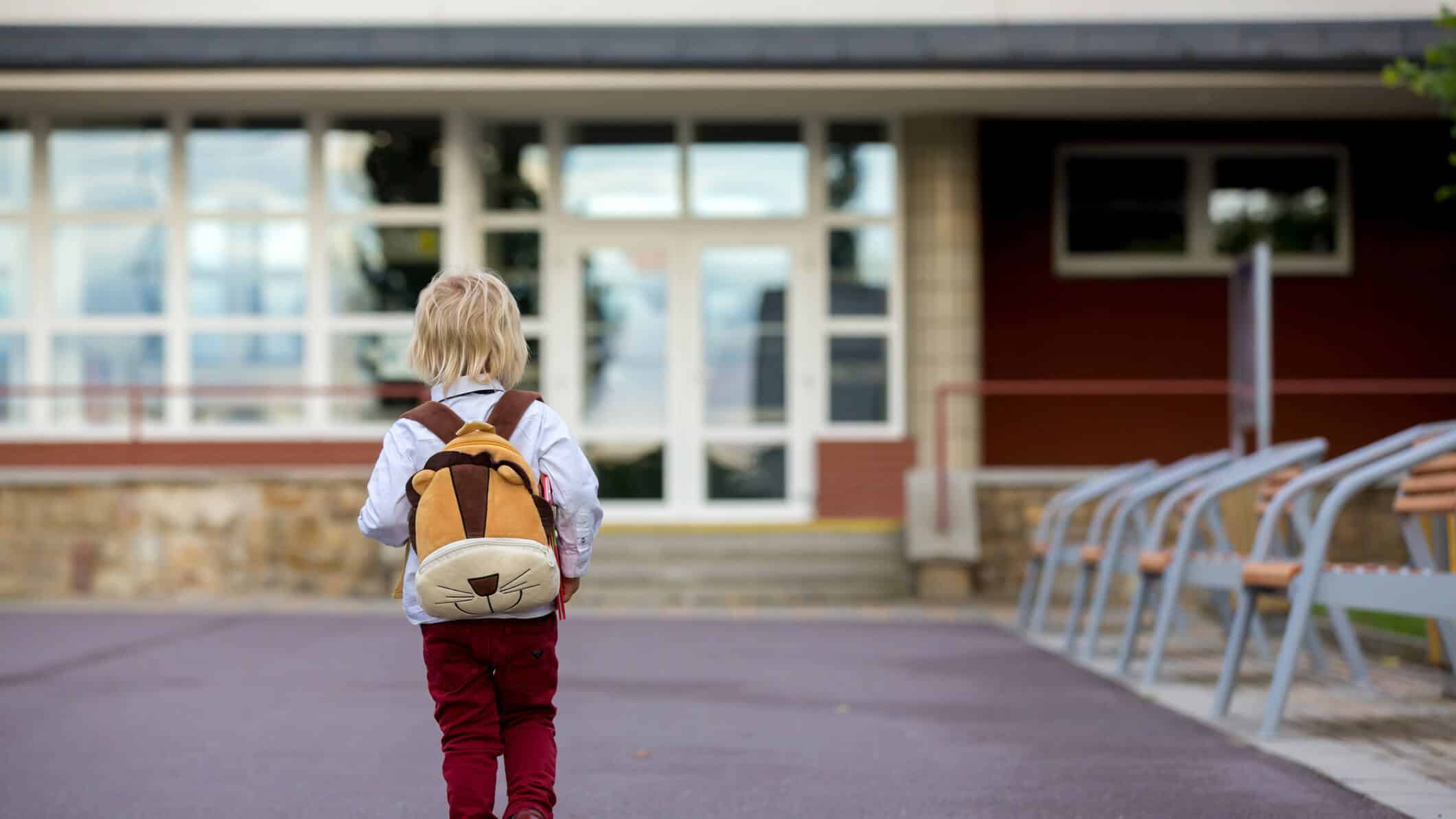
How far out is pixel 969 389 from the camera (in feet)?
39.5

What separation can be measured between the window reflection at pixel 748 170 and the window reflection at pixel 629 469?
1954mm

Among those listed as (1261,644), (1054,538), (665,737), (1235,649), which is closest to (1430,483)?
(1235,649)

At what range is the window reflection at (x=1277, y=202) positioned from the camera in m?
14.4

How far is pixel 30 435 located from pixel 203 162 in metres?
2.52

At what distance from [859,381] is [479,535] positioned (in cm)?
993

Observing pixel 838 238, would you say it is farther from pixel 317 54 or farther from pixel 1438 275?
pixel 1438 275

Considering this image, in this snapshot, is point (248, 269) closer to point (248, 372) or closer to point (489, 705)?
point (248, 372)

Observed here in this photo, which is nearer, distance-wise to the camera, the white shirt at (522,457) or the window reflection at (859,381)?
the white shirt at (522,457)

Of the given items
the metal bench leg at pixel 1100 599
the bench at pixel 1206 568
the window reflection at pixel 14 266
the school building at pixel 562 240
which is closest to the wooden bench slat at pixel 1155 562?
the bench at pixel 1206 568

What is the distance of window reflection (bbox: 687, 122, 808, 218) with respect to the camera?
13.4 meters

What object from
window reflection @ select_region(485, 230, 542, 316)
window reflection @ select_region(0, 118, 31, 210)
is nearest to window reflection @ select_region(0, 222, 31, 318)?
window reflection @ select_region(0, 118, 31, 210)

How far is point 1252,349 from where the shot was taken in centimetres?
975

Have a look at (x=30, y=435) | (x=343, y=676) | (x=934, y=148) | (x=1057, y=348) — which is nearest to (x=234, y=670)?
(x=343, y=676)

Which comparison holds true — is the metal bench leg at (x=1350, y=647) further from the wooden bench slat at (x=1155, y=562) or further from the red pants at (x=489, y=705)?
the red pants at (x=489, y=705)
